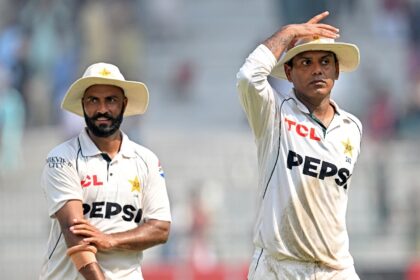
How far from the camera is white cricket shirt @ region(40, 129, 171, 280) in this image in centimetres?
864

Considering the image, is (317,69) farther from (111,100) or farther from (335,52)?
(111,100)

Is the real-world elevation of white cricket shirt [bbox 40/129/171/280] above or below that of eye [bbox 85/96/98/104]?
below

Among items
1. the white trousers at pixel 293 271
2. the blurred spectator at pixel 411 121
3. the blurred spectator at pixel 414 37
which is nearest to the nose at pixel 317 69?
the white trousers at pixel 293 271

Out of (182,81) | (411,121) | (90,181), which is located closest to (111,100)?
(90,181)

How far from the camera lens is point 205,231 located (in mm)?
19609

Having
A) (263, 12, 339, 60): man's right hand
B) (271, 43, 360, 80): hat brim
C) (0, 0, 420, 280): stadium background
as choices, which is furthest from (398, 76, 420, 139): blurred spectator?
(263, 12, 339, 60): man's right hand

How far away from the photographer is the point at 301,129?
855 centimetres

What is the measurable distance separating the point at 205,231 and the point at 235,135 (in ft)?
15.0

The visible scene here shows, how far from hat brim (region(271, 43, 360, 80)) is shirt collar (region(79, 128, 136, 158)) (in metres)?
1.02

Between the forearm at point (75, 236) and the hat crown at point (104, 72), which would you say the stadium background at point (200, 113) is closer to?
the hat crown at point (104, 72)

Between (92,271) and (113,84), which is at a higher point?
(113,84)

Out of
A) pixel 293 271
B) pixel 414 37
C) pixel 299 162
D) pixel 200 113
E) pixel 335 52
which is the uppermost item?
pixel 414 37

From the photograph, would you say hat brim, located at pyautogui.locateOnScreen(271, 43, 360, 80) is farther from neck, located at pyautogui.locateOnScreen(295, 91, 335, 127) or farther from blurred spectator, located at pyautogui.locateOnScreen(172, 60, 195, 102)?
blurred spectator, located at pyautogui.locateOnScreen(172, 60, 195, 102)

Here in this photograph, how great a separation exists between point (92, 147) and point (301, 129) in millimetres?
1320
